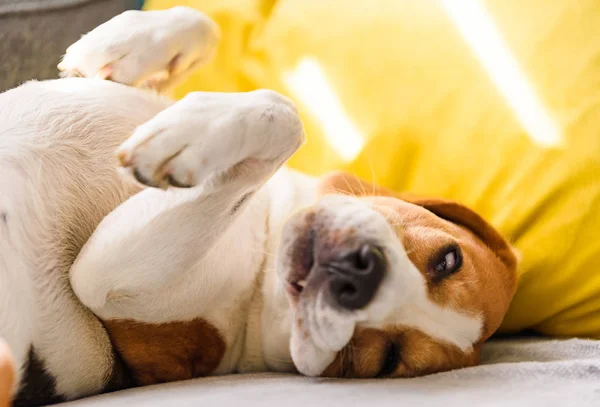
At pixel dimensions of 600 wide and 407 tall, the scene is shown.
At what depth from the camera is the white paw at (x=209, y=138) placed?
1.01 metres

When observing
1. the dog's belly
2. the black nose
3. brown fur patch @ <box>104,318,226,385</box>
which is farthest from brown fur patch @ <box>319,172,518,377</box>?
the dog's belly

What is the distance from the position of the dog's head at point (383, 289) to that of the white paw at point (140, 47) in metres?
0.50

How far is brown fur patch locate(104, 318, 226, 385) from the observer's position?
1.27 m

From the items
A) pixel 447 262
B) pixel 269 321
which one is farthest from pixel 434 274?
pixel 269 321

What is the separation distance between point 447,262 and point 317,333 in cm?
32

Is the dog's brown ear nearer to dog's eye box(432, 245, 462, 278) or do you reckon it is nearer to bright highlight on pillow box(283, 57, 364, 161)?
dog's eye box(432, 245, 462, 278)

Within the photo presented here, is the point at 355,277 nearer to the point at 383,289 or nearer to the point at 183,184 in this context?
the point at 383,289

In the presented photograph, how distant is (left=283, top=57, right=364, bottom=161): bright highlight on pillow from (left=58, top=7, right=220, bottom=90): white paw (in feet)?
1.21

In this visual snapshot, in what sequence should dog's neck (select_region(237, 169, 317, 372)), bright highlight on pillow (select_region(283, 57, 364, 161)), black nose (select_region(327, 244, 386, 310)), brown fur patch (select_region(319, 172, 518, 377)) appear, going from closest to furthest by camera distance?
black nose (select_region(327, 244, 386, 310)) < brown fur patch (select_region(319, 172, 518, 377)) < dog's neck (select_region(237, 169, 317, 372)) < bright highlight on pillow (select_region(283, 57, 364, 161))

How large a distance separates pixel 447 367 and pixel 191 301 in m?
0.50

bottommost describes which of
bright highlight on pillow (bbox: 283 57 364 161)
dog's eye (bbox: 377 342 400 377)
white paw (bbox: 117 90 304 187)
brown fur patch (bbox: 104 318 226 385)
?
brown fur patch (bbox: 104 318 226 385)

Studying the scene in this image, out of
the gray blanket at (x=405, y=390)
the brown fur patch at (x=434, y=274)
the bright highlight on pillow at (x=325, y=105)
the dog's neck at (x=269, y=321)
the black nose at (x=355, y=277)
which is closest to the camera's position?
the gray blanket at (x=405, y=390)

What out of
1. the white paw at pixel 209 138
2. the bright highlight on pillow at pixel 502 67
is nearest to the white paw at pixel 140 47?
the white paw at pixel 209 138

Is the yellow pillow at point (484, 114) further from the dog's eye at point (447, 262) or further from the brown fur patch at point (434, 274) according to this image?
the dog's eye at point (447, 262)
